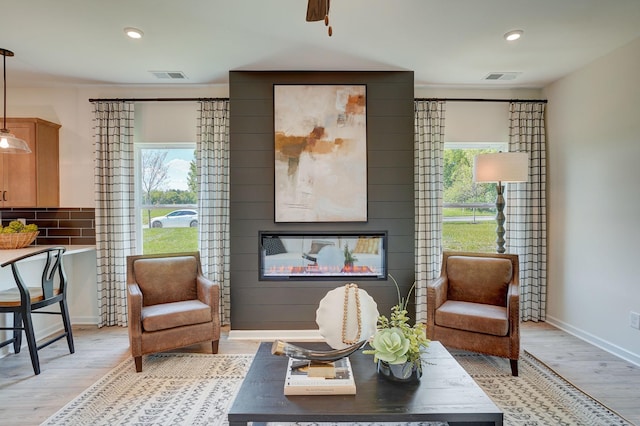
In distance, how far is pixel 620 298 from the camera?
9.95 ft

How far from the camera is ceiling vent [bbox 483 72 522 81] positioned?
358 centimetres

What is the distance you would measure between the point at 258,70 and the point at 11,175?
9.50ft

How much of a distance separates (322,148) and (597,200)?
2784 millimetres

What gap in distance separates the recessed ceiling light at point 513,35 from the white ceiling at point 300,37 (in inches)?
2.2

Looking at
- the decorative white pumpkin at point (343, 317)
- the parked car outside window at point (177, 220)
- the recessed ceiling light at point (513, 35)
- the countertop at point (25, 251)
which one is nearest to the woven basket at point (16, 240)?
the countertop at point (25, 251)

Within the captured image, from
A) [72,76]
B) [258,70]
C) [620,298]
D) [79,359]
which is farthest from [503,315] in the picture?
[72,76]

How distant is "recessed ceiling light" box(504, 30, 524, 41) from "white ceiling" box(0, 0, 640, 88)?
0.19 ft

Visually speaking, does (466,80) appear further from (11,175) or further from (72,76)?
(11,175)

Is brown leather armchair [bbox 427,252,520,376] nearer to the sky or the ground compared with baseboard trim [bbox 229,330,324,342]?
nearer to the sky

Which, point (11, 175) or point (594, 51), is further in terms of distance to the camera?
point (11, 175)

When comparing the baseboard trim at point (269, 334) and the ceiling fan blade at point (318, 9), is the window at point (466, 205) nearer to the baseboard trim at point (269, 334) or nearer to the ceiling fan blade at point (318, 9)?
the baseboard trim at point (269, 334)

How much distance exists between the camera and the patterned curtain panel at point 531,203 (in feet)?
12.7

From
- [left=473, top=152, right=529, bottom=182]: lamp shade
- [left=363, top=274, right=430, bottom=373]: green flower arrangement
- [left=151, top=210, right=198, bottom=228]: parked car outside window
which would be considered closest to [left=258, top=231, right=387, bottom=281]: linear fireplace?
[left=151, top=210, right=198, bottom=228]: parked car outside window

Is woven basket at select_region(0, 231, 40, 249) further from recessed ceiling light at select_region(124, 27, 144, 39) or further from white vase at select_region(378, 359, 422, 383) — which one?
white vase at select_region(378, 359, 422, 383)
